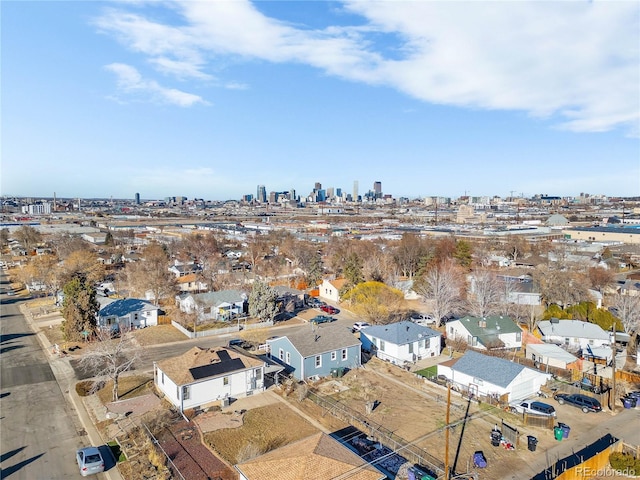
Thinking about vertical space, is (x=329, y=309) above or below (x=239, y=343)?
below

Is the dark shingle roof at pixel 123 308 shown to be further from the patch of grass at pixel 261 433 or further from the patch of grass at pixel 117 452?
the patch of grass at pixel 261 433

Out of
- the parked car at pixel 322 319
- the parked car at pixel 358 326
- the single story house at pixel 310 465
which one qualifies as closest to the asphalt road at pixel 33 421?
the single story house at pixel 310 465

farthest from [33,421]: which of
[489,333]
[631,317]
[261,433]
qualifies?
[631,317]

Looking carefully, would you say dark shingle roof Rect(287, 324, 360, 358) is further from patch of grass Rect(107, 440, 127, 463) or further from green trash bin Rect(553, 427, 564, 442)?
green trash bin Rect(553, 427, 564, 442)

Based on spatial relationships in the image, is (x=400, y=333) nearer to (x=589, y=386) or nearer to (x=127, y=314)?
(x=589, y=386)

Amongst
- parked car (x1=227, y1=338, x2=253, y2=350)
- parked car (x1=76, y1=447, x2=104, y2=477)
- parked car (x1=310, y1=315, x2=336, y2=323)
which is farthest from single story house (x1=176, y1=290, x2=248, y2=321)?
parked car (x1=76, y1=447, x2=104, y2=477)
